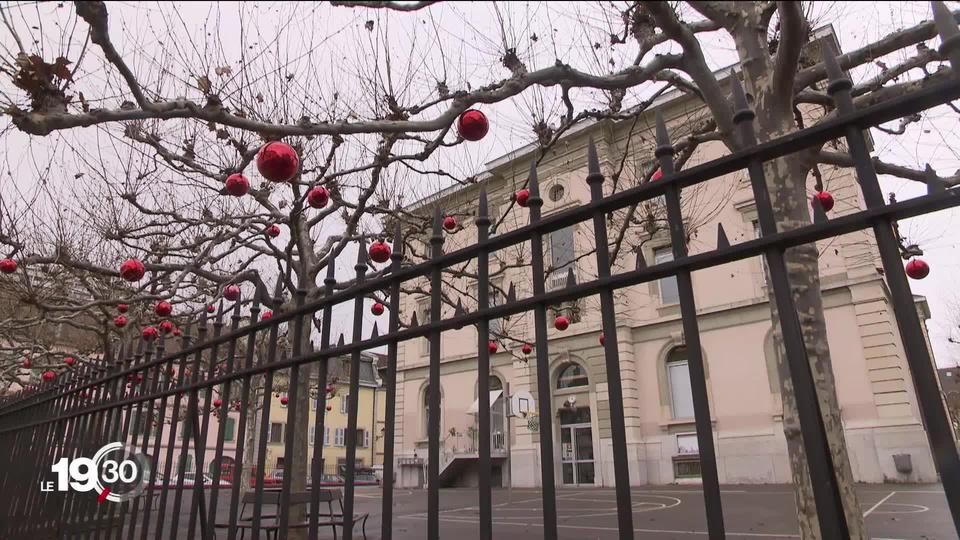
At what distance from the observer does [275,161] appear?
9.75ft

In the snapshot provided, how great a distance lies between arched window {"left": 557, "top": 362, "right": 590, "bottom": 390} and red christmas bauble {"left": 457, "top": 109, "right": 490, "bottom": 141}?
692 inches

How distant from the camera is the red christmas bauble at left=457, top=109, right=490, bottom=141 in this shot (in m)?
3.59

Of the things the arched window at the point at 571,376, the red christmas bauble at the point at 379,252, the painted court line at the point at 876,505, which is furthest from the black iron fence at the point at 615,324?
the arched window at the point at 571,376

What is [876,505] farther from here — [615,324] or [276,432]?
[276,432]

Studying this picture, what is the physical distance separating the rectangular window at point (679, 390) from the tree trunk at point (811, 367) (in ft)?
50.1

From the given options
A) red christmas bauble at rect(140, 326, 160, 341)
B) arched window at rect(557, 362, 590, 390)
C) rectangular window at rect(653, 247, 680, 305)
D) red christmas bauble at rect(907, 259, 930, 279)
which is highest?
rectangular window at rect(653, 247, 680, 305)

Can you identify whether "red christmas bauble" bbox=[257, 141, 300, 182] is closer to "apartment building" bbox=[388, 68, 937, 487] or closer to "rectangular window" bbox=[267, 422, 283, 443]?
"apartment building" bbox=[388, 68, 937, 487]

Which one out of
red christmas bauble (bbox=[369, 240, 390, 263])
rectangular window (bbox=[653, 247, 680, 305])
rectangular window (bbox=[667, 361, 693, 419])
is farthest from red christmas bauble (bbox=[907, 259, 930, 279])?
rectangular window (bbox=[667, 361, 693, 419])

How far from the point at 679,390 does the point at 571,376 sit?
397 cm

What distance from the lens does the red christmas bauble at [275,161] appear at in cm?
296

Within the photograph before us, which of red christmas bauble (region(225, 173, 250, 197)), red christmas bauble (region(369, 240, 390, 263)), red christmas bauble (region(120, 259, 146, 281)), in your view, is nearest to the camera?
red christmas bauble (region(225, 173, 250, 197))

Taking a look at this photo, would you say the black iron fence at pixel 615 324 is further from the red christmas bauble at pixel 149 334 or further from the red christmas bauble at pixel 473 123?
the red christmas bauble at pixel 473 123

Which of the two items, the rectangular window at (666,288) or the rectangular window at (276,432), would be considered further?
the rectangular window at (276,432)

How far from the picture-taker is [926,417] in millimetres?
1293
